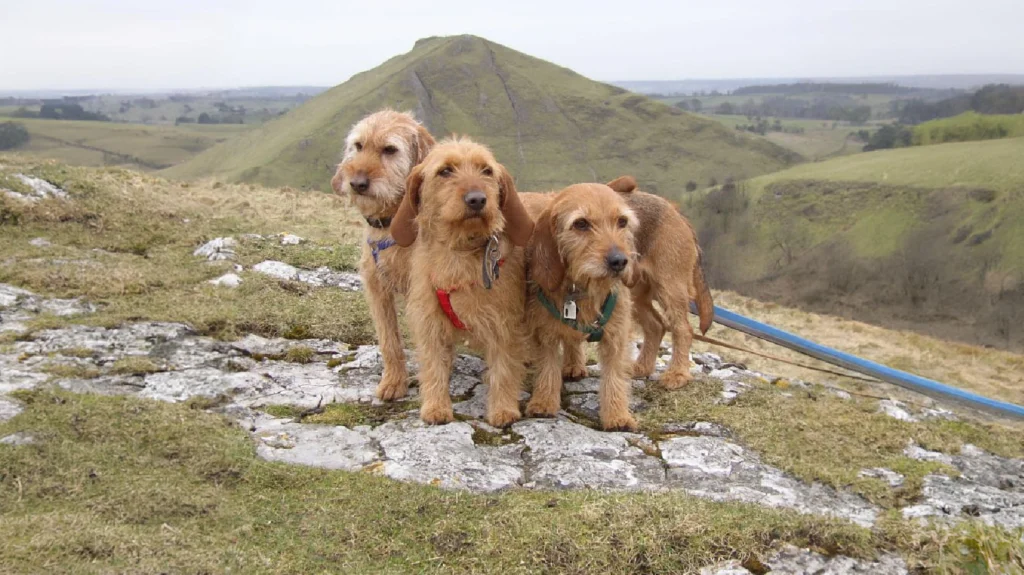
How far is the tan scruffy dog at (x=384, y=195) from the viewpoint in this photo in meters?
5.84

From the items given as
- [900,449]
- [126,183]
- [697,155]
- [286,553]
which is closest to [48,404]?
[286,553]

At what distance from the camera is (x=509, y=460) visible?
16.7 ft

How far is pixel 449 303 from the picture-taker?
5523 mm

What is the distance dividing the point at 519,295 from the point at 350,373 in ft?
7.10

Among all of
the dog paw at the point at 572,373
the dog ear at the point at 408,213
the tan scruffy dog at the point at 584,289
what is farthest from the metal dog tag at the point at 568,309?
the dog paw at the point at 572,373

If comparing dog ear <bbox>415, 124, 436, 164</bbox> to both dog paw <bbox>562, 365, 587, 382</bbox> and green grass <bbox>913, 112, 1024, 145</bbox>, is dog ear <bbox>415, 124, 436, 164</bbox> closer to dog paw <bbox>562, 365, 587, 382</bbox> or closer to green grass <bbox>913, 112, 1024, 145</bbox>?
dog paw <bbox>562, 365, 587, 382</bbox>

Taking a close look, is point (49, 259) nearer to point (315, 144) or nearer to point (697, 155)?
point (315, 144)

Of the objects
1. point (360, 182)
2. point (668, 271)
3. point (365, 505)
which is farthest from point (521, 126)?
point (365, 505)

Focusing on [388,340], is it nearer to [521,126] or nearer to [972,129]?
[521,126]

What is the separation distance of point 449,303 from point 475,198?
0.97 metres

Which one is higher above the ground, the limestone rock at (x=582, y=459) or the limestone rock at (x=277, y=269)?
the limestone rock at (x=277, y=269)

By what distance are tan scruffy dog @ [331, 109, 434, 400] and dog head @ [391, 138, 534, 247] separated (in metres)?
0.51

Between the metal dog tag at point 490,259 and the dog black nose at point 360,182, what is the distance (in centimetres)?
121

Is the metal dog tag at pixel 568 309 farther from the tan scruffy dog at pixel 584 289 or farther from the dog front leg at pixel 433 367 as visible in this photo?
the dog front leg at pixel 433 367
